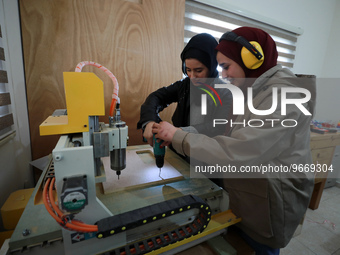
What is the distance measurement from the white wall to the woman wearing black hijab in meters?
0.87

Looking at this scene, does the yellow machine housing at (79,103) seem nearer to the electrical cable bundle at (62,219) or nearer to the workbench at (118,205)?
the electrical cable bundle at (62,219)

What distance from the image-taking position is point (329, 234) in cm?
171

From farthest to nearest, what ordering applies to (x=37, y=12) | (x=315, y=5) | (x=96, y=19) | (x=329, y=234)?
(x=315, y=5) < (x=329, y=234) < (x=96, y=19) < (x=37, y=12)

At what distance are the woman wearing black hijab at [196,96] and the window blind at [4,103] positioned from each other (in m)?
0.80

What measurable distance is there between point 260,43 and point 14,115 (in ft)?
5.14

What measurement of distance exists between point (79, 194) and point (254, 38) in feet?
2.95

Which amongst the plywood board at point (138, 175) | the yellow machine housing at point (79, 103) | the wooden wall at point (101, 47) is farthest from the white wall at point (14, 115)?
the yellow machine housing at point (79, 103)

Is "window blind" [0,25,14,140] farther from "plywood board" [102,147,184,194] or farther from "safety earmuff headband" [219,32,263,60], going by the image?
"safety earmuff headband" [219,32,263,60]

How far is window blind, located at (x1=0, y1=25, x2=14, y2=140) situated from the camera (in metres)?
1.03

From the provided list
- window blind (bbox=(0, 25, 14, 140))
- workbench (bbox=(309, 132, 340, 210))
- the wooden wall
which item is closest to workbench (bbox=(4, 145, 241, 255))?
window blind (bbox=(0, 25, 14, 140))

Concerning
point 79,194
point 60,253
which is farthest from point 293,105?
point 60,253

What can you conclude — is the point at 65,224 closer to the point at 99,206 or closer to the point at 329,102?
the point at 99,206

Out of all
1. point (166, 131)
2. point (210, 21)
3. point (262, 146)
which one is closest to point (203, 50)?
point (166, 131)

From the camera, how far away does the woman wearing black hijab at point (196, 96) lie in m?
1.07
